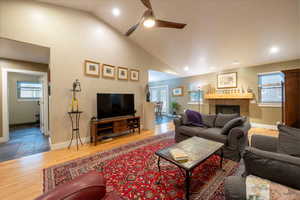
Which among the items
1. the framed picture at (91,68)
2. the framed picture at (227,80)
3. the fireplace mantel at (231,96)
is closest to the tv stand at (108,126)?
the framed picture at (91,68)

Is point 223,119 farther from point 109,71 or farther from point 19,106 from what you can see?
point 19,106

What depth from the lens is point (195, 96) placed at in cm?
670

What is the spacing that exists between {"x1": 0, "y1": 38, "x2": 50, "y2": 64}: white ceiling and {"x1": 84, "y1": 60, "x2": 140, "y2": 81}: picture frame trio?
3.15ft

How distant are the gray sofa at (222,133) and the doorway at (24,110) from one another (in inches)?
133

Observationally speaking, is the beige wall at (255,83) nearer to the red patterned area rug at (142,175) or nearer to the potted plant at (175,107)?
the potted plant at (175,107)

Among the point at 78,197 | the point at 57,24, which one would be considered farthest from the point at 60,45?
the point at 78,197

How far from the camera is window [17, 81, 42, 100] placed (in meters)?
5.42

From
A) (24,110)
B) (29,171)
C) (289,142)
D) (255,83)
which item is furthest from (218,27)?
(24,110)

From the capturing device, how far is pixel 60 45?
306cm

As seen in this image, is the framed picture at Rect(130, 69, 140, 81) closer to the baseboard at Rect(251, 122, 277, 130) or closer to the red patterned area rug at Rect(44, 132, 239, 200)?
the red patterned area rug at Rect(44, 132, 239, 200)

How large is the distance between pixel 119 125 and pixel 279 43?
16.7 ft

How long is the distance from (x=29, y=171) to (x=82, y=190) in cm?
221

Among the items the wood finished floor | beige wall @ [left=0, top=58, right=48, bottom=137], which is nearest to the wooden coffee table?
the wood finished floor

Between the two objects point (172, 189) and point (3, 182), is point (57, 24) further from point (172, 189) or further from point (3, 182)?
point (172, 189)
